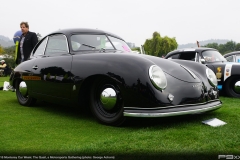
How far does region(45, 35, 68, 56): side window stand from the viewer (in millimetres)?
4360

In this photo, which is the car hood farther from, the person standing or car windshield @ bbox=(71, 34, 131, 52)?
the person standing

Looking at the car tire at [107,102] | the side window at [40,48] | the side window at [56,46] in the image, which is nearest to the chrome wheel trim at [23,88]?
the side window at [40,48]

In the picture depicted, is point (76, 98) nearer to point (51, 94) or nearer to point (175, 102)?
point (51, 94)

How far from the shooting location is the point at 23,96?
17.4ft

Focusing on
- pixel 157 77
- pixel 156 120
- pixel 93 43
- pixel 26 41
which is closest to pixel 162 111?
pixel 157 77

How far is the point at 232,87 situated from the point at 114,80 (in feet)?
13.5

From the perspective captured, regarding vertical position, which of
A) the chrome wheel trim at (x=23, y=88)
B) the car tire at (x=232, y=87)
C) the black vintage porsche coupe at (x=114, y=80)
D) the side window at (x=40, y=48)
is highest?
the side window at (x=40, y=48)

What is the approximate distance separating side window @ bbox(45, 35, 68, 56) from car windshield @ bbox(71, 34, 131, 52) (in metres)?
0.15

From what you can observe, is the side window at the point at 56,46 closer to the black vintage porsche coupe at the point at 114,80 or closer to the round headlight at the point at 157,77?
the black vintage porsche coupe at the point at 114,80

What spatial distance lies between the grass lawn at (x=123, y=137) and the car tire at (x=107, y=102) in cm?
10

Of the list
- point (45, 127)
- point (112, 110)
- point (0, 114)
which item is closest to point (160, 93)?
point (112, 110)

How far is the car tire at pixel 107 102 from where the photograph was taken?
3307 millimetres

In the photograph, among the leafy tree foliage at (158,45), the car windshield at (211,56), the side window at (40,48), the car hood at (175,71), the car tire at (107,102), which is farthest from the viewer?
the leafy tree foliage at (158,45)

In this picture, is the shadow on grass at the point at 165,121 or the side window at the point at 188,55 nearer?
the shadow on grass at the point at 165,121
